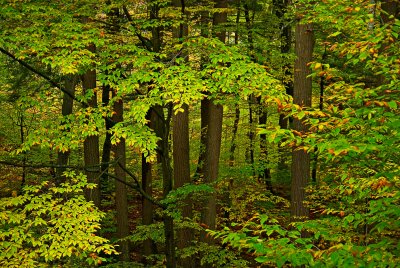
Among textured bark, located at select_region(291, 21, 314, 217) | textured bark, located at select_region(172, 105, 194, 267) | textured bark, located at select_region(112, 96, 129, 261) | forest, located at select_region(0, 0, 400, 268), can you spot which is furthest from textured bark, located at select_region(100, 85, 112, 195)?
textured bark, located at select_region(291, 21, 314, 217)

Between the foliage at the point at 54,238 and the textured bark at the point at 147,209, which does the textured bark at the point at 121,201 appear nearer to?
the textured bark at the point at 147,209

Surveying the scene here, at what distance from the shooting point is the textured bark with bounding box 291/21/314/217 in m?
10.2

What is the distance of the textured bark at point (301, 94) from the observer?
403 inches

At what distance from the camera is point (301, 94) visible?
33.8 ft

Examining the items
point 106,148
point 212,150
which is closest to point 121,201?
point 212,150

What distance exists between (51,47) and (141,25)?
224 cm

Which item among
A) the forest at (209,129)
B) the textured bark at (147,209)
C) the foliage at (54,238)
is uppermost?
the forest at (209,129)

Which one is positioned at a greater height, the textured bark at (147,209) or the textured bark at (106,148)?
the textured bark at (106,148)

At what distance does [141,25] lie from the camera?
8617 mm

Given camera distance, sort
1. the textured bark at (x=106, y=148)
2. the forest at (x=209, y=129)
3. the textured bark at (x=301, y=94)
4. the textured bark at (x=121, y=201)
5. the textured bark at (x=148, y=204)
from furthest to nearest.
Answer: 1. the textured bark at (x=106, y=148)
2. the textured bark at (x=148, y=204)
3. the textured bark at (x=121, y=201)
4. the textured bark at (x=301, y=94)
5. the forest at (x=209, y=129)

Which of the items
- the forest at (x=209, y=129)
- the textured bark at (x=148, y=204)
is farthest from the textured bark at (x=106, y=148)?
the forest at (x=209, y=129)

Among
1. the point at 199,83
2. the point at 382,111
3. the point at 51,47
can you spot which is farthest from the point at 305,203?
the point at 51,47

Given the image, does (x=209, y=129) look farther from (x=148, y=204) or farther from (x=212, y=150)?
(x=148, y=204)

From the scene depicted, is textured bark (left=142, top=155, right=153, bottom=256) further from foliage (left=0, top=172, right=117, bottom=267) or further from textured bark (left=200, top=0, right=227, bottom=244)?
foliage (left=0, top=172, right=117, bottom=267)
